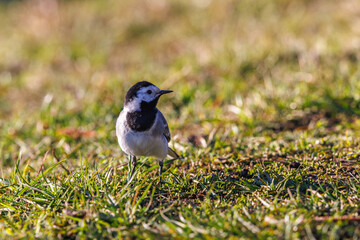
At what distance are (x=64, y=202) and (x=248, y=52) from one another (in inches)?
189

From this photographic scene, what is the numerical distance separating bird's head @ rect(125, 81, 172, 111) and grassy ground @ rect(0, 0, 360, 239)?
568mm

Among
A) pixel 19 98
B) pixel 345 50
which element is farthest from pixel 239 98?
pixel 19 98

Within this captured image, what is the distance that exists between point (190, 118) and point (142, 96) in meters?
2.06

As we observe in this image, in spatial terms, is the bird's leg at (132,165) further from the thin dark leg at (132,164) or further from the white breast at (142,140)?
the white breast at (142,140)

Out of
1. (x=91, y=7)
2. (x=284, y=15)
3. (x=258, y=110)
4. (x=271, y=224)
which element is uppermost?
(x=91, y=7)

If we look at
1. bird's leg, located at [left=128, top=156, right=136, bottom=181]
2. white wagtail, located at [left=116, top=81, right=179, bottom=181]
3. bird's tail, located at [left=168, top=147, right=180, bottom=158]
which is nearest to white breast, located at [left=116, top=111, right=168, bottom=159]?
white wagtail, located at [left=116, top=81, right=179, bottom=181]

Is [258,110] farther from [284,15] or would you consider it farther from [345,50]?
[284,15]

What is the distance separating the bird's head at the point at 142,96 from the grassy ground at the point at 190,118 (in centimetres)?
57

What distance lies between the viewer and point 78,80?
7266 millimetres

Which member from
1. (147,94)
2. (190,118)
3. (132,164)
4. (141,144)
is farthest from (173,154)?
(190,118)

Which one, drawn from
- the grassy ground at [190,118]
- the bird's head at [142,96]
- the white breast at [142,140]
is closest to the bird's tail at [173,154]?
the grassy ground at [190,118]

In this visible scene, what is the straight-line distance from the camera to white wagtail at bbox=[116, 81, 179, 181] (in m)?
3.42

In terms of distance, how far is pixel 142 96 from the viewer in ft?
11.4

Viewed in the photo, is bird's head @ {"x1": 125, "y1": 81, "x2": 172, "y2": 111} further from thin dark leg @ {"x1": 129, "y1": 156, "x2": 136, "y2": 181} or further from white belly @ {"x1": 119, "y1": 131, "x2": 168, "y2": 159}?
thin dark leg @ {"x1": 129, "y1": 156, "x2": 136, "y2": 181}
